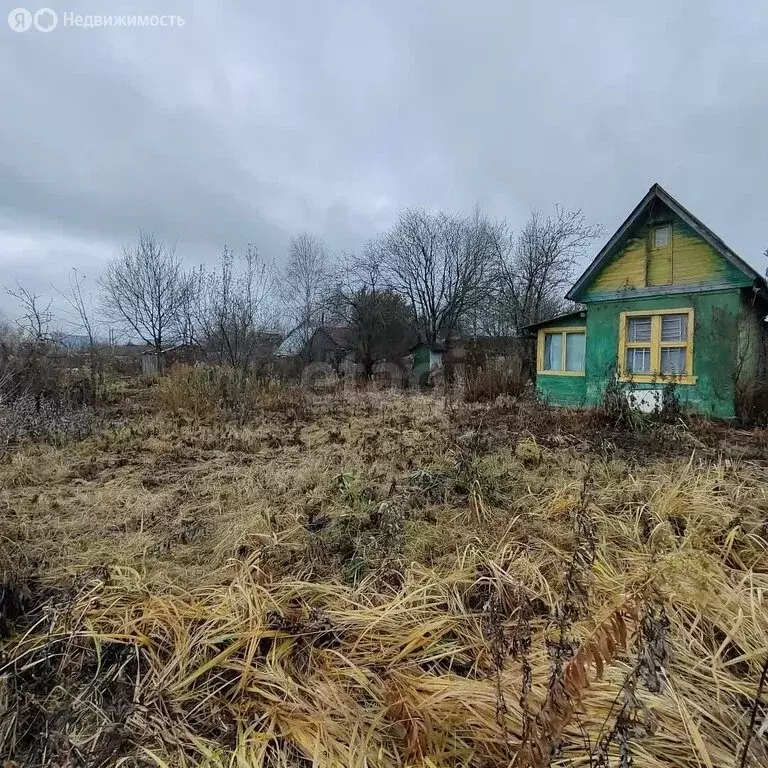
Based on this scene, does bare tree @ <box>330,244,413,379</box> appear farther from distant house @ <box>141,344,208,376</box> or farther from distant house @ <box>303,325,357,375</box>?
distant house @ <box>141,344,208,376</box>

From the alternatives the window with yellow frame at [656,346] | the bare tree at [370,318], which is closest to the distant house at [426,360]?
the bare tree at [370,318]

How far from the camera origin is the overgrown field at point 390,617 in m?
1.38

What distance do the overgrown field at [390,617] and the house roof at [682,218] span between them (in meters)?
5.06

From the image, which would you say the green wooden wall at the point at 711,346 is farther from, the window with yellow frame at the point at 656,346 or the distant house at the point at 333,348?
the distant house at the point at 333,348

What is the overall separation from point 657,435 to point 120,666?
6.28 metres

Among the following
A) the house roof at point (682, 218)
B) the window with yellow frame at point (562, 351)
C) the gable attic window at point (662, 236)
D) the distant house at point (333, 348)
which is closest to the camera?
the house roof at point (682, 218)

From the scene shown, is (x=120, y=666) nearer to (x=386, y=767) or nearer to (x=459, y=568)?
(x=386, y=767)

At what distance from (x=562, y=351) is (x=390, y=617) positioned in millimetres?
9813

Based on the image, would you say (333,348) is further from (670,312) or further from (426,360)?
(670,312)

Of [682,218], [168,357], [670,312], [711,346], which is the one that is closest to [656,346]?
[670,312]

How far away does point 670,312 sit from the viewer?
328 inches

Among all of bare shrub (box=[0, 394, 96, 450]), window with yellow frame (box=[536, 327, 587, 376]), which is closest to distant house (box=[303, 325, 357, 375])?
window with yellow frame (box=[536, 327, 587, 376])

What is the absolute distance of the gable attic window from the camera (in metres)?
8.33

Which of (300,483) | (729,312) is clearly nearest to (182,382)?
(300,483)
